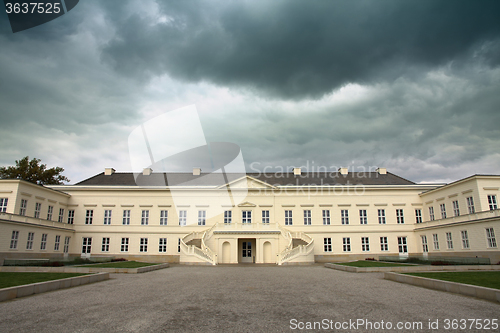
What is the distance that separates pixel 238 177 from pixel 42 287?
104 ft

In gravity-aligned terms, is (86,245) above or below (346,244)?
above

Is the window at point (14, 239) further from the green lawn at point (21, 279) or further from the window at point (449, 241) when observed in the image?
the window at point (449, 241)

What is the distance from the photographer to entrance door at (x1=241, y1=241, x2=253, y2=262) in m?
39.8

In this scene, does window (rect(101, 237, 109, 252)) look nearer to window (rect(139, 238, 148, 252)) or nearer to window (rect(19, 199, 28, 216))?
window (rect(139, 238, 148, 252))

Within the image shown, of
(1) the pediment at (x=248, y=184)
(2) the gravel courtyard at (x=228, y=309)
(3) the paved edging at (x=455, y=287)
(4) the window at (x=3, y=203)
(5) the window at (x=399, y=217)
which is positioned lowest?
(2) the gravel courtyard at (x=228, y=309)

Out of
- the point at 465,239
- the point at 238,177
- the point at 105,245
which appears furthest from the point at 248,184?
the point at 465,239

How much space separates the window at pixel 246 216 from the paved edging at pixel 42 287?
2453 centimetres

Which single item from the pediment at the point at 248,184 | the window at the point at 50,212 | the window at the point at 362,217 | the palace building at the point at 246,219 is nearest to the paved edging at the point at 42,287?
the palace building at the point at 246,219

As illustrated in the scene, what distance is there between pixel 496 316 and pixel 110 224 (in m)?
39.8

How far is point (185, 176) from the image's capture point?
46.3 m

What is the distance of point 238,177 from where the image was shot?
4394cm

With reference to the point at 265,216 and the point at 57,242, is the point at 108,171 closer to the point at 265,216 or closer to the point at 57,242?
the point at 57,242

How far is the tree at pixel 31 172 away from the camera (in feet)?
144

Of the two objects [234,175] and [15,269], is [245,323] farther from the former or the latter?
[234,175]
